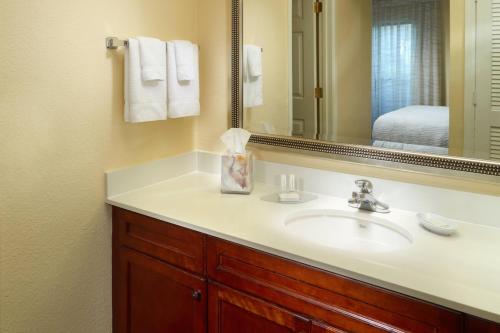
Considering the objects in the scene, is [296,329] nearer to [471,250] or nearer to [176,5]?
[471,250]

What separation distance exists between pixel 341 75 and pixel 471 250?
741 millimetres

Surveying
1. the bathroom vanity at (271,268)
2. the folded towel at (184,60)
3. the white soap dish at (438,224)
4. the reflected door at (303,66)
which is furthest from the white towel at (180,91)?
the white soap dish at (438,224)

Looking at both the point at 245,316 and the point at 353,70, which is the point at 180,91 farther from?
the point at 245,316

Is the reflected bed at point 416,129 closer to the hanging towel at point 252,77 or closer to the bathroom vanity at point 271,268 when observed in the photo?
the bathroom vanity at point 271,268

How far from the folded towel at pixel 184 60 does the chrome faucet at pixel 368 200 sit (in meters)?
0.80

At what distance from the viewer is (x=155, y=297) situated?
1583 mm

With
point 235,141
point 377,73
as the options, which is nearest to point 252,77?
point 235,141

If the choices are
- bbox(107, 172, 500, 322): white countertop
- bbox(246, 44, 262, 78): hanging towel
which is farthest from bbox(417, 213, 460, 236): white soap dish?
bbox(246, 44, 262, 78): hanging towel

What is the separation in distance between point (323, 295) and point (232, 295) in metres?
0.32

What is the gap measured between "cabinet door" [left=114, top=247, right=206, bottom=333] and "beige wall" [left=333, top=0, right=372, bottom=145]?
758mm

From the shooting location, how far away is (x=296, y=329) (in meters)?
1.20

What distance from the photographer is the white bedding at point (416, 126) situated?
1.38m

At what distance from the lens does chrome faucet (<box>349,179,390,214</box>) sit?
1.48m

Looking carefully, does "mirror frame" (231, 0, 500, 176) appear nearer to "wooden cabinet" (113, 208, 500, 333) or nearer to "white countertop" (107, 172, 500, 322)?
"white countertop" (107, 172, 500, 322)
